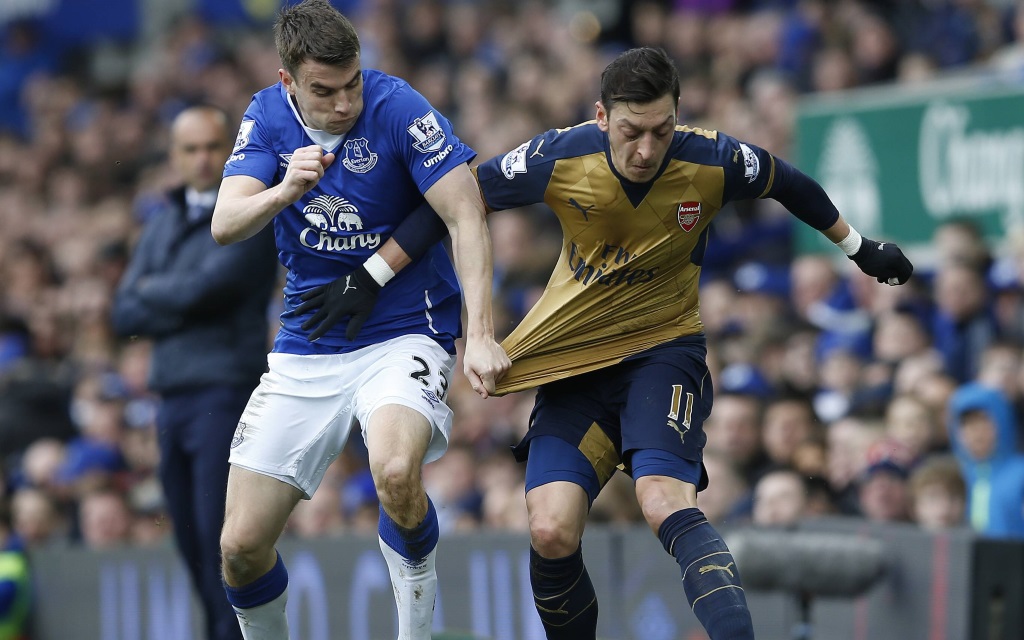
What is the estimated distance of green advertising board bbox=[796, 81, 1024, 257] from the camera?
10.9 meters

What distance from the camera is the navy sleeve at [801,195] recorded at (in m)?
6.25

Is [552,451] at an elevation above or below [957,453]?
below

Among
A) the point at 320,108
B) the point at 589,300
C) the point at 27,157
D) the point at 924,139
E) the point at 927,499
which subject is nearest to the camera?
the point at 320,108

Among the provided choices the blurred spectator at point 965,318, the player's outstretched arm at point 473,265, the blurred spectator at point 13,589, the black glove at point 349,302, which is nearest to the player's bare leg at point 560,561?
the player's outstretched arm at point 473,265

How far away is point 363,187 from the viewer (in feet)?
20.2

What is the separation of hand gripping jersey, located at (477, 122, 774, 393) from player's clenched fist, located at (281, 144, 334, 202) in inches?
32.8

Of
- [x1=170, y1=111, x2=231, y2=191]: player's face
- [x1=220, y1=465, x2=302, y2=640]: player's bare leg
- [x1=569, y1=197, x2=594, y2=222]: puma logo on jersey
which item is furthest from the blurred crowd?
[x1=220, y1=465, x2=302, y2=640]: player's bare leg

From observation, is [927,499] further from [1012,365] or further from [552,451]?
[552,451]

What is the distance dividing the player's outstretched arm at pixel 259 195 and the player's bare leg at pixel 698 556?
1681 millimetres

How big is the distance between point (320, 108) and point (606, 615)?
4344mm

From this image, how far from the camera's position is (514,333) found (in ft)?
21.1

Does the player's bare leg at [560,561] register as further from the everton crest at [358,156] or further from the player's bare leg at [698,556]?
the everton crest at [358,156]

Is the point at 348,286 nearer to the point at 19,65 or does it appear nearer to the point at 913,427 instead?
the point at 913,427

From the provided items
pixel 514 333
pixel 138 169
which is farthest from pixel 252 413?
pixel 138 169
